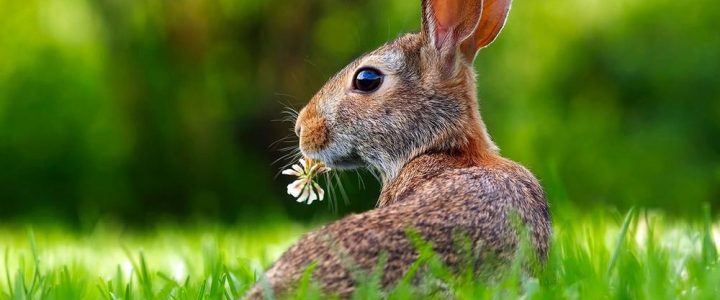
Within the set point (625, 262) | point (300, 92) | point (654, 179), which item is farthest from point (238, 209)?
point (625, 262)

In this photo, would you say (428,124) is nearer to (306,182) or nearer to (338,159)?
(338,159)

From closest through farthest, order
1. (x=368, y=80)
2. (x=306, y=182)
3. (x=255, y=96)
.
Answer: (x=368, y=80), (x=306, y=182), (x=255, y=96)

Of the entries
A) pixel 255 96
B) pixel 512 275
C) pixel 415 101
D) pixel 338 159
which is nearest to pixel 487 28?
pixel 415 101

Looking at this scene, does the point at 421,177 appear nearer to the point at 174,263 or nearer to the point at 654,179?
Result: the point at 174,263

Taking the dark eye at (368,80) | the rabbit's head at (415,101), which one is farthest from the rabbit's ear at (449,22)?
the dark eye at (368,80)

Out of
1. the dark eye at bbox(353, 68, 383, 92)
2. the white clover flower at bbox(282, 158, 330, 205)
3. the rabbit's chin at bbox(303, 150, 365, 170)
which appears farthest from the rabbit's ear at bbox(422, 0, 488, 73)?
the white clover flower at bbox(282, 158, 330, 205)
